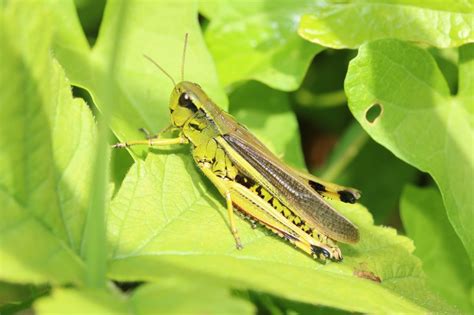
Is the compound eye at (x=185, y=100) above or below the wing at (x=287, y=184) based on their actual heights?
above

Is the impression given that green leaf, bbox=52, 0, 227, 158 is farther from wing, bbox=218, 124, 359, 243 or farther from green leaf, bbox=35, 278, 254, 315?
green leaf, bbox=35, 278, 254, 315

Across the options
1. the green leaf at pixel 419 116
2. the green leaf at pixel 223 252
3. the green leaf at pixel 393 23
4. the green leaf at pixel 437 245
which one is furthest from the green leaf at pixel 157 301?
the green leaf at pixel 437 245

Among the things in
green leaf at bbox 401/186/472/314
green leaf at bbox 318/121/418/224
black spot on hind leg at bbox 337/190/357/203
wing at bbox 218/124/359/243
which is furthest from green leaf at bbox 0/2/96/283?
green leaf at bbox 318/121/418/224

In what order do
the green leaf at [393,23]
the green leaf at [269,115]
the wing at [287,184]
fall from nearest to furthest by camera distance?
the wing at [287,184] < the green leaf at [393,23] < the green leaf at [269,115]

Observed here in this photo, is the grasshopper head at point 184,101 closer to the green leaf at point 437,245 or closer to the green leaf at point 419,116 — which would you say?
the green leaf at point 419,116

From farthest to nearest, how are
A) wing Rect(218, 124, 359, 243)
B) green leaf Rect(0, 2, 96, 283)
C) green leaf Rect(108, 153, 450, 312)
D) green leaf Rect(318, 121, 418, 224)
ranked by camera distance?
green leaf Rect(318, 121, 418, 224) → wing Rect(218, 124, 359, 243) → green leaf Rect(108, 153, 450, 312) → green leaf Rect(0, 2, 96, 283)

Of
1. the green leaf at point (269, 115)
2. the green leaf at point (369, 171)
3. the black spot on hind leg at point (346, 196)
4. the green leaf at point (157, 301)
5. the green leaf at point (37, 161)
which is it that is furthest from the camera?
the green leaf at point (369, 171)

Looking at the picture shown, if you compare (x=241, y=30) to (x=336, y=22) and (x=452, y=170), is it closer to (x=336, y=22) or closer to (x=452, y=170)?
(x=336, y=22)
